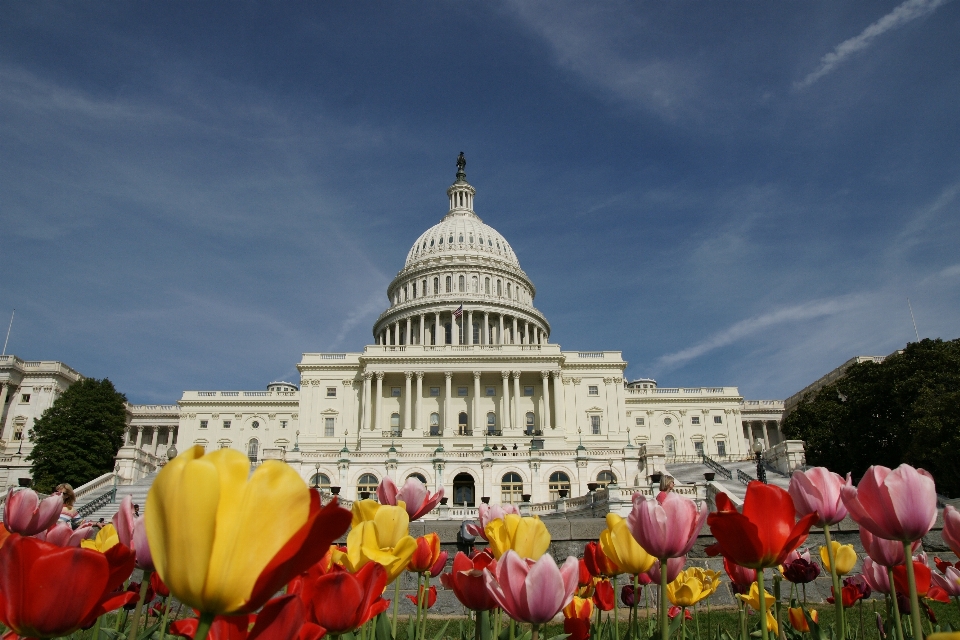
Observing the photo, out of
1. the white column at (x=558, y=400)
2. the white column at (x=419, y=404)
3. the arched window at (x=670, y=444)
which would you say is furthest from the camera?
the arched window at (x=670, y=444)

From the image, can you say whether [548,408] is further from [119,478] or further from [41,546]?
[41,546]

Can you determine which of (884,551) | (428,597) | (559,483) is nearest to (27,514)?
(428,597)

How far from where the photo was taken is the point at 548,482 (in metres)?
51.5

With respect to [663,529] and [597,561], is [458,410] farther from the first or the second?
[663,529]

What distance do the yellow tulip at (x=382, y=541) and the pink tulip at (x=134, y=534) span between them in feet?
3.23

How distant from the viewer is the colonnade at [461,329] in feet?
307

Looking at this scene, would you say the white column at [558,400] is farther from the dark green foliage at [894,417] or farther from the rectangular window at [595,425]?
the dark green foliage at [894,417]

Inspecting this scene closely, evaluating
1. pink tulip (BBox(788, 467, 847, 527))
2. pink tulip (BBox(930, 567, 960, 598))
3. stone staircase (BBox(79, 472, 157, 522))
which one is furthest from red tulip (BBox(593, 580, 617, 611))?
stone staircase (BBox(79, 472, 157, 522))

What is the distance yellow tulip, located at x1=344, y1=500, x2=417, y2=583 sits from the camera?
3020 mm

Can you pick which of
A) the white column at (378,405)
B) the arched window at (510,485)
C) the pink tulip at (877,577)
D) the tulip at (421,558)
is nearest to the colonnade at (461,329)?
the white column at (378,405)

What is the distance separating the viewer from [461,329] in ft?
309

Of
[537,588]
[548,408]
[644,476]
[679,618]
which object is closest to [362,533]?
[537,588]

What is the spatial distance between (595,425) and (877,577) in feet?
255

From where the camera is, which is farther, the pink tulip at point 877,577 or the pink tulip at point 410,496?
the pink tulip at point 410,496
